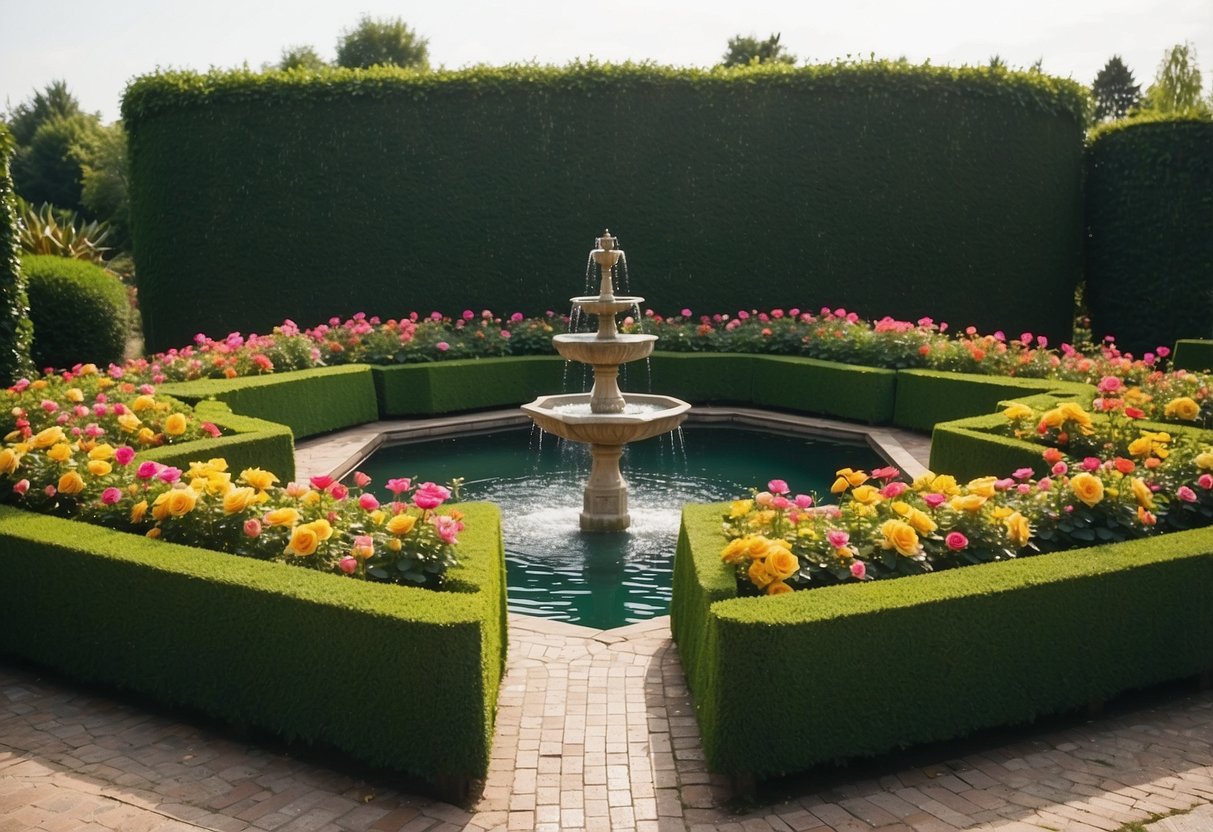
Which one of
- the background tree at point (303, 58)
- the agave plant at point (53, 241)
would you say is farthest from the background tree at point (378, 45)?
the agave plant at point (53, 241)

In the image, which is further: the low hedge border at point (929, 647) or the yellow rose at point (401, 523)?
the yellow rose at point (401, 523)

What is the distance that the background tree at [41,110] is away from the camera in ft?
179

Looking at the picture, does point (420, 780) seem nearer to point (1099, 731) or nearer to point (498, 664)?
point (498, 664)

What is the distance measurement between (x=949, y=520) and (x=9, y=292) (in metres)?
11.6

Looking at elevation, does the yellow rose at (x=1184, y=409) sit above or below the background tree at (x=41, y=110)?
below

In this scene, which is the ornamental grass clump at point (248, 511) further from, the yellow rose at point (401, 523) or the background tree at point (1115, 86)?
the background tree at point (1115, 86)

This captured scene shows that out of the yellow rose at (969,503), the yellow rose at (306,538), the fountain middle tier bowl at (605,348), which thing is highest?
the fountain middle tier bowl at (605,348)

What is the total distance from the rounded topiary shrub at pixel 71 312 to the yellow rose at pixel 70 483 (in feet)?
39.4

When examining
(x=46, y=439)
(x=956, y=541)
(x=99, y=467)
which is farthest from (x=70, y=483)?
(x=956, y=541)

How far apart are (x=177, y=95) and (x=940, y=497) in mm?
15168

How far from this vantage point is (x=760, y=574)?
184 inches

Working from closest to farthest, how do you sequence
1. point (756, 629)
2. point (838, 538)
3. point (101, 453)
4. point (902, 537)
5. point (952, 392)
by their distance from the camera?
point (756, 629), point (838, 538), point (902, 537), point (101, 453), point (952, 392)

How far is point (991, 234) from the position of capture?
55.6 ft

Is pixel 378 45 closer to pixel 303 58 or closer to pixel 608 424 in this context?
pixel 303 58
